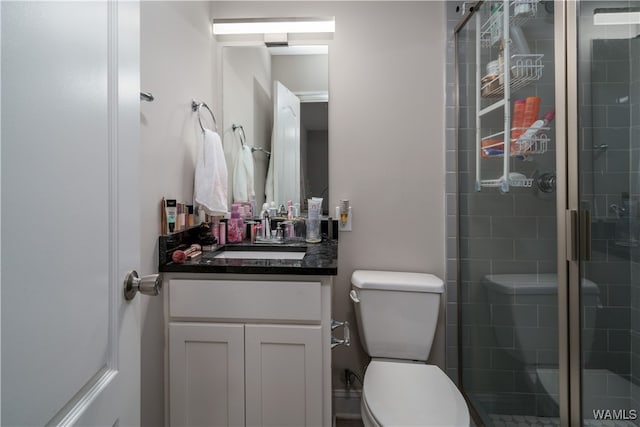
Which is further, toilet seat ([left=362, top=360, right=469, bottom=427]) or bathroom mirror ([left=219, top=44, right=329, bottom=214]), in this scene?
bathroom mirror ([left=219, top=44, right=329, bottom=214])

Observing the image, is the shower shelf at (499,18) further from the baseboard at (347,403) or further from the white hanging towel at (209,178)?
the baseboard at (347,403)

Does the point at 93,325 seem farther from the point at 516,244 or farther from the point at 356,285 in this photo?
the point at 516,244

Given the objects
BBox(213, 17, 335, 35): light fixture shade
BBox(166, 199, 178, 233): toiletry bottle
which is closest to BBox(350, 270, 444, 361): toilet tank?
BBox(166, 199, 178, 233): toiletry bottle

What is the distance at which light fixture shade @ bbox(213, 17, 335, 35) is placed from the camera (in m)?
1.74

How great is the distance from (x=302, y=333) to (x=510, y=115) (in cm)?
112

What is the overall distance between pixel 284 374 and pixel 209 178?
872 mm

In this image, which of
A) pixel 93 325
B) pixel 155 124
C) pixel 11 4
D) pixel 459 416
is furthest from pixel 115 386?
pixel 459 416

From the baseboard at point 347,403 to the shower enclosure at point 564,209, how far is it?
66 cm

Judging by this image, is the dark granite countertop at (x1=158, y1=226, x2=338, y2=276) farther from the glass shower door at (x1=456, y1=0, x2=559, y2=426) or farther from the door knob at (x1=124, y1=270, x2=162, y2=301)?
the glass shower door at (x1=456, y1=0, x2=559, y2=426)

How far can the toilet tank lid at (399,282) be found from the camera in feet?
4.90

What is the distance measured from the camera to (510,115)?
1.21 metres

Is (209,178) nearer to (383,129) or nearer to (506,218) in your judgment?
(383,129)

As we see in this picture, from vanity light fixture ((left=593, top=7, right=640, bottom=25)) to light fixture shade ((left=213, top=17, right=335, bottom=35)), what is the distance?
3.90 feet

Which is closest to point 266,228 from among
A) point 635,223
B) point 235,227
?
point 235,227
